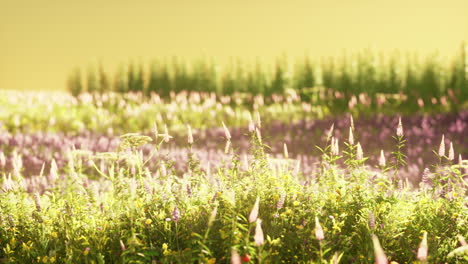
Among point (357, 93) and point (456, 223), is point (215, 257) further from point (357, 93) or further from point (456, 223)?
point (357, 93)

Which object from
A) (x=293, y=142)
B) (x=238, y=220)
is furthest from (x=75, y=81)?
(x=238, y=220)

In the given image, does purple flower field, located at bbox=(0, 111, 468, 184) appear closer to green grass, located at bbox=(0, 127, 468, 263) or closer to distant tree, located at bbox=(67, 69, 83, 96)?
green grass, located at bbox=(0, 127, 468, 263)

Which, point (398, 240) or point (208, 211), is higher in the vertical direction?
point (208, 211)

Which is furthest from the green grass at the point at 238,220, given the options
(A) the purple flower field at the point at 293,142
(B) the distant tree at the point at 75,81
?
(B) the distant tree at the point at 75,81

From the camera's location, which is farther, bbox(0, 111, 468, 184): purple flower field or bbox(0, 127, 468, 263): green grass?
bbox(0, 111, 468, 184): purple flower field

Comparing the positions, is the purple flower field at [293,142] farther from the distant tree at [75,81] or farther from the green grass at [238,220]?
the distant tree at [75,81]

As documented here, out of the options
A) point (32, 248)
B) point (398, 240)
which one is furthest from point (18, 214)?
point (398, 240)

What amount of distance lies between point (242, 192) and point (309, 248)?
0.79 metres

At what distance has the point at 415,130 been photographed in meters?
12.5

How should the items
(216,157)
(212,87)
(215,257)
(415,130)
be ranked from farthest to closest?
(212,87) → (415,130) → (216,157) → (215,257)

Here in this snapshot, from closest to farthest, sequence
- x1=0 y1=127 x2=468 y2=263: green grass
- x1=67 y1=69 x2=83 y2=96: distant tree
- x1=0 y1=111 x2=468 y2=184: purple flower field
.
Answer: x1=0 y1=127 x2=468 y2=263: green grass
x1=0 y1=111 x2=468 y2=184: purple flower field
x1=67 y1=69 x2=83 y2=96: distant tree

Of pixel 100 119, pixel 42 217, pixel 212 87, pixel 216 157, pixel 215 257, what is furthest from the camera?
pixel 212 87

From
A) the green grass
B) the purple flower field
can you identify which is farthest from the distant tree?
the green grass

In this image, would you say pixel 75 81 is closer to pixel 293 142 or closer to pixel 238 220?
pixel 293 142
